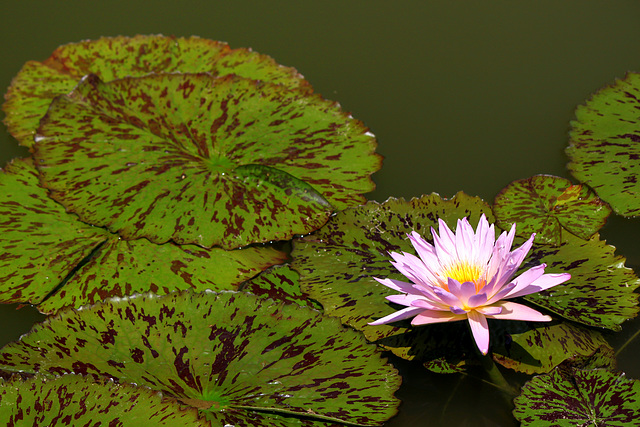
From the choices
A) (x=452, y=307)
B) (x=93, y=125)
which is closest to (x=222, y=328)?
(x=452, y=307)

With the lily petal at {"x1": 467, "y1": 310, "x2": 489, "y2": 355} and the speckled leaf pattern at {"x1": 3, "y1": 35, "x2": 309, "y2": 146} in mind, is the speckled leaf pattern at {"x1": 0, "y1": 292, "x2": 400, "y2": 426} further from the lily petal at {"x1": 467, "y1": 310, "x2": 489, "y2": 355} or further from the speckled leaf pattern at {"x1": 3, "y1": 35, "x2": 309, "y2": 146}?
the speckled leaf pattern at {"x1": 3, "y1": 35, "x2": 309, "y2": 146}

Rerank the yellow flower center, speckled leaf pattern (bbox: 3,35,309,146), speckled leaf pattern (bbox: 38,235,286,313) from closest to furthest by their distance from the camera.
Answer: the yellow flower center < speckled leaf pattern (bbox: 38,235,286,313) < speckled leaf pattern (bbox: 3,35,309,146)

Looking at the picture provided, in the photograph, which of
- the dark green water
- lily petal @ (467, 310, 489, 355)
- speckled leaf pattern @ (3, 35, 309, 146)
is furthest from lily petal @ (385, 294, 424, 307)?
speckled leaf pattern @ (3, 35, 309, 146)

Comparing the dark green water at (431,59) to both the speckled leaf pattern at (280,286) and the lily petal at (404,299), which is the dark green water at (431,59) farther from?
the lily petal at (404,299)

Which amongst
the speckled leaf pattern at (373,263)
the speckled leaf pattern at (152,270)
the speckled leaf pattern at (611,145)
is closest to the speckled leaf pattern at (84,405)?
the speckled leaf pattern at (152,270)

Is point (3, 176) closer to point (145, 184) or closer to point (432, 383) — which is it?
point (145, 184)

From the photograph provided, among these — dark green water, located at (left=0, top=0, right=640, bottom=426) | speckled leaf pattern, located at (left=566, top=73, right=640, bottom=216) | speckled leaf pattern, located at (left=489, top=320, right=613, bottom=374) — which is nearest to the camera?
speckled leaf pattern, located at (left=489, top=320, right=613, bottom=374)

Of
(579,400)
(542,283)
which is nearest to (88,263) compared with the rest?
(542,283)
